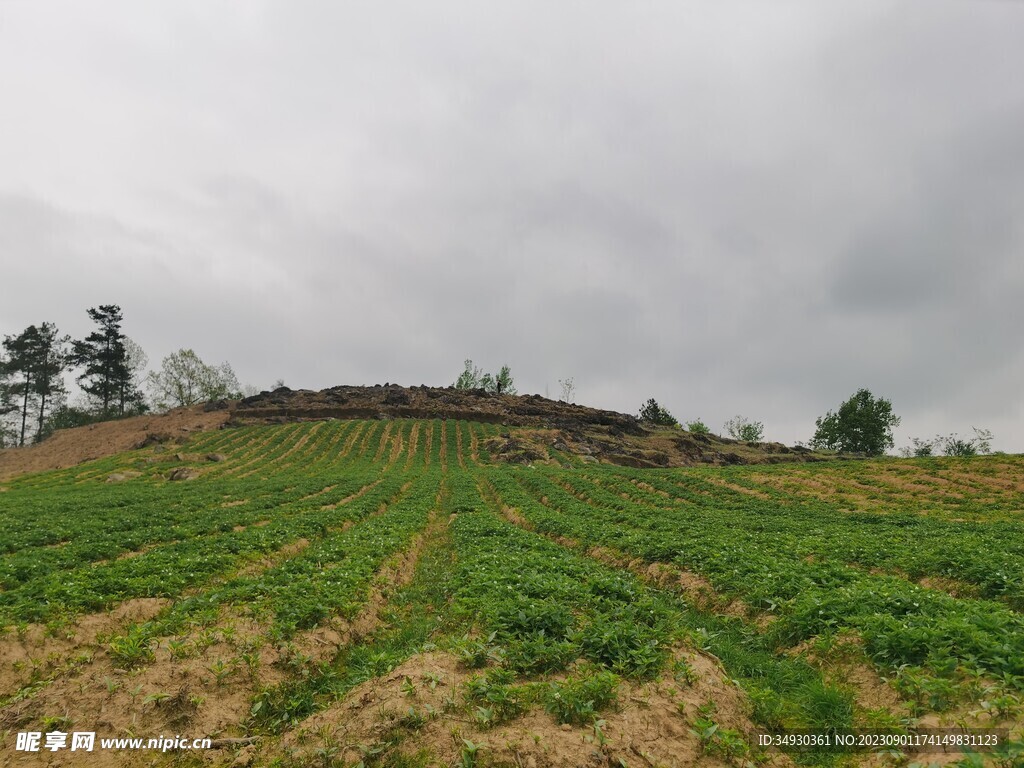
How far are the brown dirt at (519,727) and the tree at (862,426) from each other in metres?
120

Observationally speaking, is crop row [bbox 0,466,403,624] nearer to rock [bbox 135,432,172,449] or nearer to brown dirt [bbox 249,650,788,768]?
brown dirt [bbox 249,650,788,768]

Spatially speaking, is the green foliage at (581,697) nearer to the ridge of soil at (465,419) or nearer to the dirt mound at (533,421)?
the ridge of soil at (465,419)

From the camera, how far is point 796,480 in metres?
41.2

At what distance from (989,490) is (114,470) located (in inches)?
3131

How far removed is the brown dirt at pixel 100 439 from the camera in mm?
64062

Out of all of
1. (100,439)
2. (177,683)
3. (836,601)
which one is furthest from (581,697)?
(100,439)

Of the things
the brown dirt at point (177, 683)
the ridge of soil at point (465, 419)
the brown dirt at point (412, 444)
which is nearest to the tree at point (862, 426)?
the ridge of soil at point (465, 419)

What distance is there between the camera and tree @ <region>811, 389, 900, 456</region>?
10356 centimetres

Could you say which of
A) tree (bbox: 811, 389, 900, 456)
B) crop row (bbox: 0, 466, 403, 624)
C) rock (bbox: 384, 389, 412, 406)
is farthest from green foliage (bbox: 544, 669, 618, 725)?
tree (bbox: 811, 389, 900, 456)

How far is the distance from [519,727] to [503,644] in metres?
1.99

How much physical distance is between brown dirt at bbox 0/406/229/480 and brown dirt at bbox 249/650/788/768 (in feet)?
247

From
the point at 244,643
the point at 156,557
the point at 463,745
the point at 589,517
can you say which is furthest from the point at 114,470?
the point at 463,745

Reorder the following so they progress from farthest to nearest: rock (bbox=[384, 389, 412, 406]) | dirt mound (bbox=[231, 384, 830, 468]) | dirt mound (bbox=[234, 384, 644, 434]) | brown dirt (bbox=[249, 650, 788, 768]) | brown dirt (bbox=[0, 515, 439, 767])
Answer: rock (bbox=[384, 389, 412, 406])
dirt mound (bbox=[234, 384, 644, 434])
dirt mound (bbox=[231, 384, 830, 468])
brown dirt (bbox=[0, 515, 439, 767])
brown dirt (bbox=[249, 650, 788, 768])

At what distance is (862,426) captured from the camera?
10512 cm
